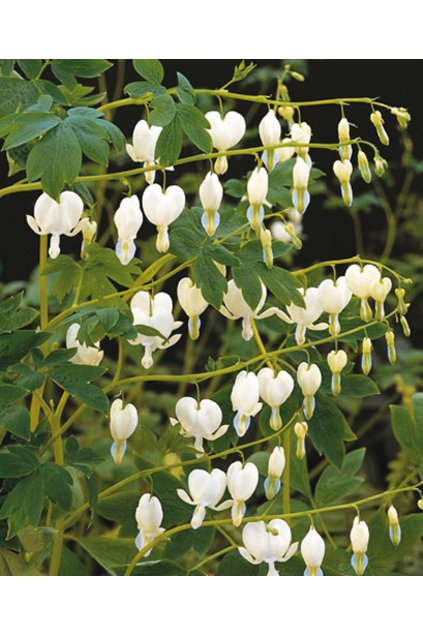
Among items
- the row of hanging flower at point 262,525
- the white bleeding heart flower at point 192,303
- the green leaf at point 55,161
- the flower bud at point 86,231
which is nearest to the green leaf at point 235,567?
the row of hanging flower at point 262,525

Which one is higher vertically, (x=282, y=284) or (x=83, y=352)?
(x=282, y=284)

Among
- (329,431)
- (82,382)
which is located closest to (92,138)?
(82,382)

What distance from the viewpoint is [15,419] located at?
3.57ft

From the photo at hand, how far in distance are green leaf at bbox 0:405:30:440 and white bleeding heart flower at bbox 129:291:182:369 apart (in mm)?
146

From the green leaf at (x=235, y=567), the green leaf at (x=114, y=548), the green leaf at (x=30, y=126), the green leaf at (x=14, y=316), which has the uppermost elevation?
the green leaf at (x=30, y=126)

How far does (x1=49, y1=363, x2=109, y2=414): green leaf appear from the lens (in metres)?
1.04

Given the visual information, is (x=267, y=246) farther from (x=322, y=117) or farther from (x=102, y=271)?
(x=322, y=117)

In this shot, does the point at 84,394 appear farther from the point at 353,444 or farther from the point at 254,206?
the point at 353,444

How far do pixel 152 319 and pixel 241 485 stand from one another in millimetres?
211

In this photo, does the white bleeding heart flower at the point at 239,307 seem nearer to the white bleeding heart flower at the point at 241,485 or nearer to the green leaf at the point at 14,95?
the white bleeding heart flower at the point at 241,485

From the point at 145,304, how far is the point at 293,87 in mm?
2529

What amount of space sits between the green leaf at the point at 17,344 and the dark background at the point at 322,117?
7.31 feet

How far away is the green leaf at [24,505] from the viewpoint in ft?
3.41
